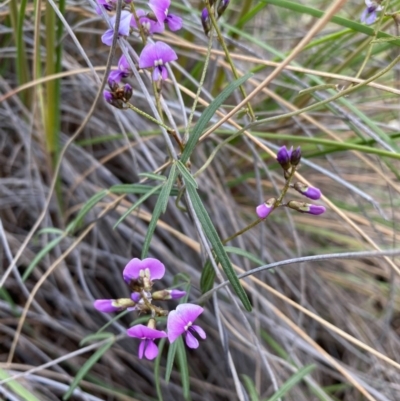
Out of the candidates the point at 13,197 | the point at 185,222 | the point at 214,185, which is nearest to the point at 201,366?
the point at 185,222

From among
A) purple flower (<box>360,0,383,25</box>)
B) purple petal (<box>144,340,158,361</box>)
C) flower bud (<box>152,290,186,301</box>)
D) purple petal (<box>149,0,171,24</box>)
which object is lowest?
purple petal (<box>144,340,158,361</box>)

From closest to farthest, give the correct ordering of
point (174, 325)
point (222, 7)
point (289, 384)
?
point (174, 325) < point (222, 7) < point (289, 384)

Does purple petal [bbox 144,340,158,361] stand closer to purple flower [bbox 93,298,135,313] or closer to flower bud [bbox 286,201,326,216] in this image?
purple flower [bbox 93,298,135,313]

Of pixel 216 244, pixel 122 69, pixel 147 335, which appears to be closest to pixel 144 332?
pixel 147 335

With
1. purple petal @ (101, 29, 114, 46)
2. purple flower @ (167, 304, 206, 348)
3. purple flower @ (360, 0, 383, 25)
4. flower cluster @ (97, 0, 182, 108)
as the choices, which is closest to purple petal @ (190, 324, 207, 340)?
purple flower @ (167, 304, 206, 348)

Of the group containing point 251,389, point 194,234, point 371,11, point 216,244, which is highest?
point 371,11

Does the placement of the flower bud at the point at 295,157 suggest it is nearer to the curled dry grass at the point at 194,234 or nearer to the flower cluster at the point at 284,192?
the flower cluster at the point at 284,192

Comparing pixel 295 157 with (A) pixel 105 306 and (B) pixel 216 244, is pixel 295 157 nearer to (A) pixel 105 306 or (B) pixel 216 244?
(B) pixel 216 244
